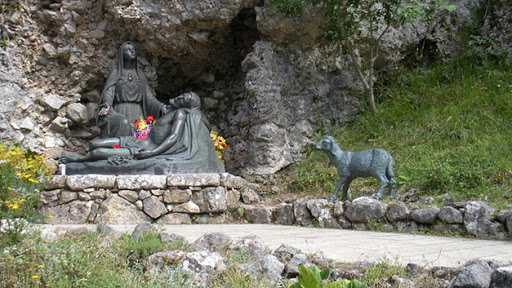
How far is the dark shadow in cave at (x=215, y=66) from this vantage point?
10.3 m

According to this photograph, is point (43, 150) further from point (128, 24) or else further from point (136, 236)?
point (136, 236)

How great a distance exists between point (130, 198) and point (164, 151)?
908 millimetres

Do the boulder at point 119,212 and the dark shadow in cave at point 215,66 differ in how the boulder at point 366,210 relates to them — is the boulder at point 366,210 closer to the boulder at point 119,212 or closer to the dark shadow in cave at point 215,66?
the boulder at point 119,212

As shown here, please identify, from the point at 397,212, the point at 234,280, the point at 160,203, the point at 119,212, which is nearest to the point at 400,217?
the point at 397,212

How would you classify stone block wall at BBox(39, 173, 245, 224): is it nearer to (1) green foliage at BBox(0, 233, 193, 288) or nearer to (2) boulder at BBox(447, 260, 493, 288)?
(1) green foliage at BBox(0, 233, 193, 288)

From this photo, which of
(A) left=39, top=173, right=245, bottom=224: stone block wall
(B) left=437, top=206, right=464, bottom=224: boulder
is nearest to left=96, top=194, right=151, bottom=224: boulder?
(A) left=39, top=173, right=245, bottom=224: stone block wall

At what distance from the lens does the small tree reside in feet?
27.9

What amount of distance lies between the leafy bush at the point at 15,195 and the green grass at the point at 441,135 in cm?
448

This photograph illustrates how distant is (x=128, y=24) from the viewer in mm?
9555

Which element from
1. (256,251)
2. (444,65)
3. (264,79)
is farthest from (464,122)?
(256,251)

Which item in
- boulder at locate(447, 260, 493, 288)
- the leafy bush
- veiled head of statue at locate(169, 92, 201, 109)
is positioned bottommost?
boulder at locate(447, 260, 493, 288)

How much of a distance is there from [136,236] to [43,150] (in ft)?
21.1

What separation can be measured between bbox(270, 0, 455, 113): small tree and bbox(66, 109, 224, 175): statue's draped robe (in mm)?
2859

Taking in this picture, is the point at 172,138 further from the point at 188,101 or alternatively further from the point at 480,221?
the point at 480,221
